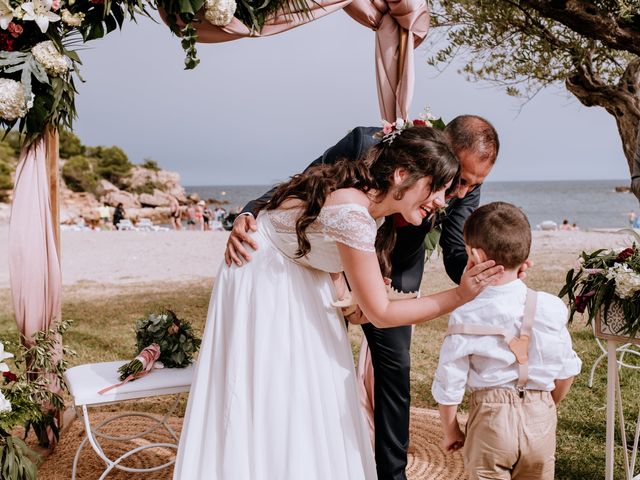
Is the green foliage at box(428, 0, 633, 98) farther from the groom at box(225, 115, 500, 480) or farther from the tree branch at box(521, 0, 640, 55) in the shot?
the groom at box(225, 115, 500, 480)

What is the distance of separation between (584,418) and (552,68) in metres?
4.47

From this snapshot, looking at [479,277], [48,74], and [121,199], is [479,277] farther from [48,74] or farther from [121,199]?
[121,199]

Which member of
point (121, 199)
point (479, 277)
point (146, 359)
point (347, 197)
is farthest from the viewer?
point (121, 199)

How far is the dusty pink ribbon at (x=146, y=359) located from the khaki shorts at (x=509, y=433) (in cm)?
164

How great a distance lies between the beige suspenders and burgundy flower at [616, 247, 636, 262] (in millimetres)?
677

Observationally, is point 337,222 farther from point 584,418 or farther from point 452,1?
point 452,1

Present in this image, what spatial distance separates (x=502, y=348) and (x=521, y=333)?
0.27ft

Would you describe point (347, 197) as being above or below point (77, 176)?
above

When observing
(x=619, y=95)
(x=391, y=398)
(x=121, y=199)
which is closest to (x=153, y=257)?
(x=619, y=95)

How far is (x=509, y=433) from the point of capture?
2.22 m

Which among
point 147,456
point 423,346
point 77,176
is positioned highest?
point 147,456

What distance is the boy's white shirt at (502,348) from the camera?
221 cm

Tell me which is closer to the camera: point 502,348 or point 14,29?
point 502,348

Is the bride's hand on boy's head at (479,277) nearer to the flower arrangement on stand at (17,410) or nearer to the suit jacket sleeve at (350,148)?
the suit jacket sleeve at (350,148)
